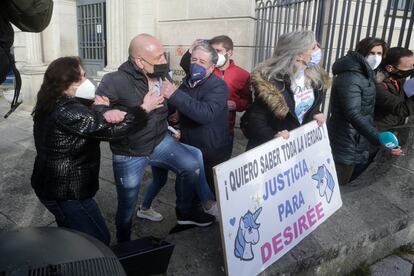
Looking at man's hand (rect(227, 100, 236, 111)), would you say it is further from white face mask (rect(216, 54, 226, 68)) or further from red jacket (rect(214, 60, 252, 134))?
white face mask (rect(216, 54, 226, 68))

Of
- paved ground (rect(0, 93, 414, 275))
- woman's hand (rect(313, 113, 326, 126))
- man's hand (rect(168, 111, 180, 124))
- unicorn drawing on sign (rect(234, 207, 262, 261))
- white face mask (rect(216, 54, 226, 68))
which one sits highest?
white face mask (rect(216, 54, 226, 68))

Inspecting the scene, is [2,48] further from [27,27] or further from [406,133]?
[406,133]

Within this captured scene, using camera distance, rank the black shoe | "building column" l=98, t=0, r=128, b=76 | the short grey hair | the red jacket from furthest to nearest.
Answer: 1. "building column" l=98, t=0, r=128, b=76
2. the red jacket
3. the black shoe
4. the short grey hair

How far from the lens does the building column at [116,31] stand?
283 inches

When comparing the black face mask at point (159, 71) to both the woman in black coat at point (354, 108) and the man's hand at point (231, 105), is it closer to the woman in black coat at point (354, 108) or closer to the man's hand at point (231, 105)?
the man's hand at point (231, 105)

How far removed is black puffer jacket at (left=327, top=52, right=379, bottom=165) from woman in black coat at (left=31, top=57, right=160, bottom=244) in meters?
1.82

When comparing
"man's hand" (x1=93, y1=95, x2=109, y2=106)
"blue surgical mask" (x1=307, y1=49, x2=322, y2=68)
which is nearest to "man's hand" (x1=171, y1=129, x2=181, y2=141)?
"man's hand" (x1=93, y1=95, x2=109, y2=106)

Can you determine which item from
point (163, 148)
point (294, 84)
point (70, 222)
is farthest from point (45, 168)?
point (294, 84)

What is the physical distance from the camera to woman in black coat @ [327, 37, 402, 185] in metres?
3.00

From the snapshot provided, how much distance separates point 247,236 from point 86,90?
1338mm

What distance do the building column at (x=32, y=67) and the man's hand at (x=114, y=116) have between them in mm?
7407

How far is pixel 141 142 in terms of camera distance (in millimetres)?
2510

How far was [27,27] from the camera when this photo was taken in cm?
137

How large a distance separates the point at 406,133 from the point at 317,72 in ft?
4.07
